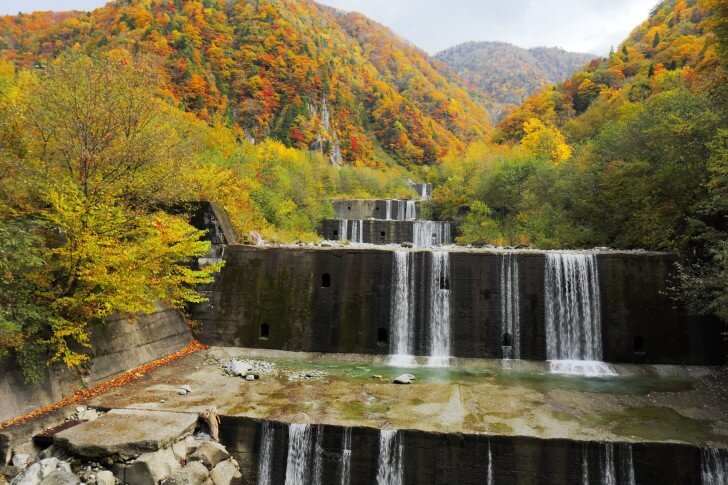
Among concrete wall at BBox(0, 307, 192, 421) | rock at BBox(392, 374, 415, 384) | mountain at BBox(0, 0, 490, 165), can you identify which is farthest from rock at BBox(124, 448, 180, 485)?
mountain at BBox(0, 0, 490, 165)

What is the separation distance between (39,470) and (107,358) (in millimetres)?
3989

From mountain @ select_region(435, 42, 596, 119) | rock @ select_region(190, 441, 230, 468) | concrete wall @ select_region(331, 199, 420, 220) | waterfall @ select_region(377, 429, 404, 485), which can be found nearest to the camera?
rock @ select_region(190, 441, 230, 468)

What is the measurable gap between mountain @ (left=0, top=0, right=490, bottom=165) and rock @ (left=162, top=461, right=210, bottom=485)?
4071cm

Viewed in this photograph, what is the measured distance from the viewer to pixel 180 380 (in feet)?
36.0

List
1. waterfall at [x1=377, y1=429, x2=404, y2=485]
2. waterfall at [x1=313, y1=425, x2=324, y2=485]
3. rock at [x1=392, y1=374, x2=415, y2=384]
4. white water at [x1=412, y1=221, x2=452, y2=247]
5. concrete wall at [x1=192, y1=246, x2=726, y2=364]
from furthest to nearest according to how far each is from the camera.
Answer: white water at [x1=412, y1=221, x2=452, y2=247]
concrete wall at [x1=192, y1=246, x2=726, y2=364]
rock at [x1=392, y1=374, x2=415, y2=384]
waterfall at [x1=313, y1=425, x2=324, y2=485]
waterfall at [x1=377, y1=429, x2=404, y2=485]

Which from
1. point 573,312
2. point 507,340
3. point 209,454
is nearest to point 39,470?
point 209,454

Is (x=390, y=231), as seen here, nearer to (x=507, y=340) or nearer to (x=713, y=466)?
(x=507, y=340)

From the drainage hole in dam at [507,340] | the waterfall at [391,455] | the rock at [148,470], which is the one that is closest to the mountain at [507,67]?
the drainage hole in dam at [507,340]

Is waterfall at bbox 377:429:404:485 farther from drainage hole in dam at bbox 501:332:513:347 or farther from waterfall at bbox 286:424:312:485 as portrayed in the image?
drainage hole in dam at bbox 501:332:513:347

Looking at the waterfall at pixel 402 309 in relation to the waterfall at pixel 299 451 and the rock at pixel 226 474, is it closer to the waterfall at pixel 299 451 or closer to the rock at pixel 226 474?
the waterfall at pixel 299 451

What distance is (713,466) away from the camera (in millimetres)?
7820

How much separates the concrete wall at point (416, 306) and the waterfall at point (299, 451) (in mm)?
5625

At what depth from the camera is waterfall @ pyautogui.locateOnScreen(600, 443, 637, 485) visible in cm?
798

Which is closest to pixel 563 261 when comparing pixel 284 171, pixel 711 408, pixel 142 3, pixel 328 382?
pixel 711 408
